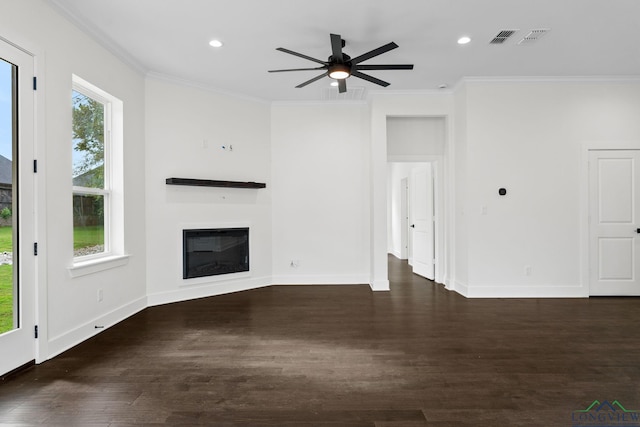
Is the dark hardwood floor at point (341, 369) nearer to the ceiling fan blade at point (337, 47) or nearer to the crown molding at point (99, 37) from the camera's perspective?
the ceiling fan blade at point (337, 47)

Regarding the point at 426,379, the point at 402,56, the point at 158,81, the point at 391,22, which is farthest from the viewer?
the point at 158,81

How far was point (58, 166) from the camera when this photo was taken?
115 inches

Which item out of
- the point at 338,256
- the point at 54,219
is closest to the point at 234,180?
the point at 338,256

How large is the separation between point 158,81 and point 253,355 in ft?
12.1

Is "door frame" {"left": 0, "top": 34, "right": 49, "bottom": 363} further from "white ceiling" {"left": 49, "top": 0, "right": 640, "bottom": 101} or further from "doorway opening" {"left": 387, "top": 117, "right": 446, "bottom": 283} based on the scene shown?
"doorway opening" {"left": 387, "top": 117, "right": 446, "bottom": 283}

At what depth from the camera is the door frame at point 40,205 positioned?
2.68 meters

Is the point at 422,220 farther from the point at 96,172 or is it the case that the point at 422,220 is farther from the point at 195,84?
the point at 96,172

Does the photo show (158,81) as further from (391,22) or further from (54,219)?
(391,22)

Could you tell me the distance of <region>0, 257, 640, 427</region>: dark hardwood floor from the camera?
201 cm

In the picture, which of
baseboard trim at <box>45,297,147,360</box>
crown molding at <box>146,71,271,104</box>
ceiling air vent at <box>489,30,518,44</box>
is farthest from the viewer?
crown molding at <box>146,71,271,104</box>

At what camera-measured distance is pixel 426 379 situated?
7.86ft

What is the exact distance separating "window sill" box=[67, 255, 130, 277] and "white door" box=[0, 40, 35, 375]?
44 centimetres

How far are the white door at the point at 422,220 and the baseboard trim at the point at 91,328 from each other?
14.4 feet

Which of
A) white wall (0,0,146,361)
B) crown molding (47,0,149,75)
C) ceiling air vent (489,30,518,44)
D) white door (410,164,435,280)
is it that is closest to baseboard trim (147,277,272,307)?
white wall (0,0,146,361)
